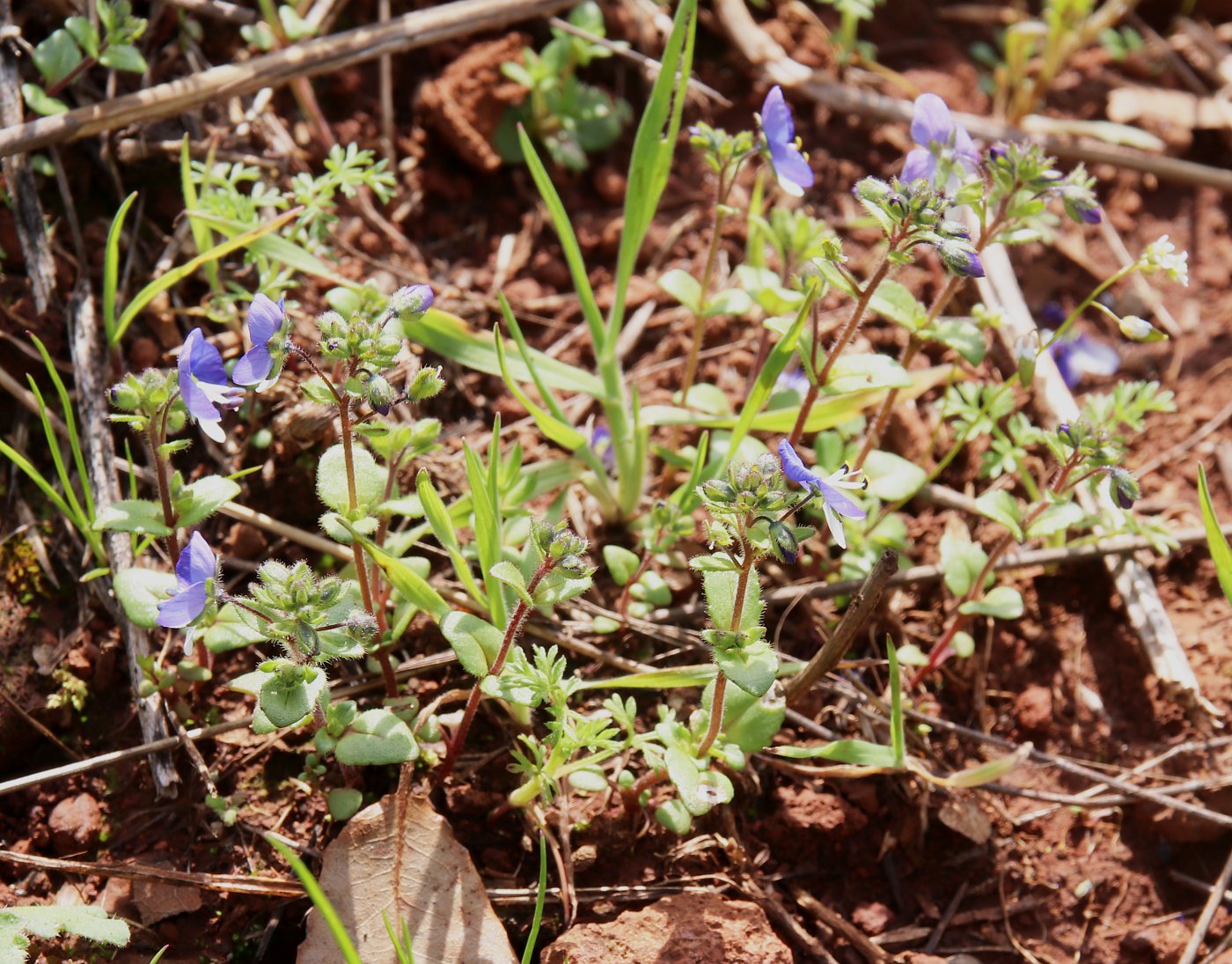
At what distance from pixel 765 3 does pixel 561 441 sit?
2.77m

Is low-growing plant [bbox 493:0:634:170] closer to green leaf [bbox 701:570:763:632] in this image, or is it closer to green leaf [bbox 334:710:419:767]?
green leaf [bbox 701:570:763:632]

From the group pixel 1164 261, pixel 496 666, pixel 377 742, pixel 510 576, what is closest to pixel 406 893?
pixel 377 742

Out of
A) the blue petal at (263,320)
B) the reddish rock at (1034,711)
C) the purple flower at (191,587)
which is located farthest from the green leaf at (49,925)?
the reddish rock at (1034,711)

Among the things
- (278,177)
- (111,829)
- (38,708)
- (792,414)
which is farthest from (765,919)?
(278,177)

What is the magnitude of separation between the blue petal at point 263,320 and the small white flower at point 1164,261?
2417 mm

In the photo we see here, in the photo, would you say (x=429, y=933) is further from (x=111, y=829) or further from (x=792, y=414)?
(x=792, y=414)

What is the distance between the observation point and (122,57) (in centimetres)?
381

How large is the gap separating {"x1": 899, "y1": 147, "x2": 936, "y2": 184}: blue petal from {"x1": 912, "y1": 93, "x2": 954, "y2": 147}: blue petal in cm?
8

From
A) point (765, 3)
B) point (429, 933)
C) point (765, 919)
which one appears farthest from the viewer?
point (765, 3)

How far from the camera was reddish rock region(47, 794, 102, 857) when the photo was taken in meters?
3.08

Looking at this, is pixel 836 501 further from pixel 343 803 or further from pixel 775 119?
pixel 343 803

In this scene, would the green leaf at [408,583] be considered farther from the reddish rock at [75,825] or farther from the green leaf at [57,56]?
the green leaf at [57,56]

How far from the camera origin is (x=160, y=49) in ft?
14.1

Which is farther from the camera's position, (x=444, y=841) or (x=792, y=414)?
(x=792, y=414)
